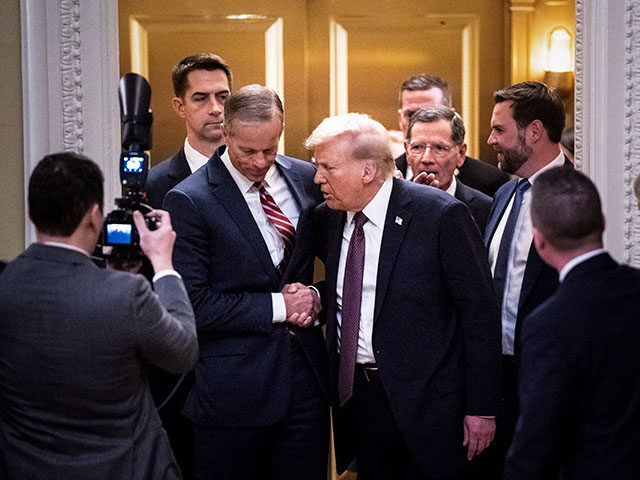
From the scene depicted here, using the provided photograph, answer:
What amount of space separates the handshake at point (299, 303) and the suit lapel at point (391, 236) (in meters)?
0.23

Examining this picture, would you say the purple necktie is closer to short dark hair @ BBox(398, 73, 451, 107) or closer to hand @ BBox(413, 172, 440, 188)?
hand @ BBox(413, 172, 440, 188)

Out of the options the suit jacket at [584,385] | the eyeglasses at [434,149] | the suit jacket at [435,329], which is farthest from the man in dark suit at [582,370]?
the eyeglasses at [434,149]

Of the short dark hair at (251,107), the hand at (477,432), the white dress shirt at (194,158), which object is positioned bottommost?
the hand at (477,432)

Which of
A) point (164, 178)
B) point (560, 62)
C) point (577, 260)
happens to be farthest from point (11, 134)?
point (560, 62)

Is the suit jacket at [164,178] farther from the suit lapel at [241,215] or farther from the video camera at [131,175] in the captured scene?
the video camera at [131,175]

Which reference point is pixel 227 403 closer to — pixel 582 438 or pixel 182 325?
pixel 182 325

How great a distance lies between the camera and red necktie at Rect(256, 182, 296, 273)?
301cm

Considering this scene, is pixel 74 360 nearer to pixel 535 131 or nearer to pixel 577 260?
pixel 577 260

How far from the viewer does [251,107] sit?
9.53ft

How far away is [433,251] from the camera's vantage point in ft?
9.30

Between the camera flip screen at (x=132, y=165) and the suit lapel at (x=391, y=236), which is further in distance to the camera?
the suit lapel at (x=391, y=236)

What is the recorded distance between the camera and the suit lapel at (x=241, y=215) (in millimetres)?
2914

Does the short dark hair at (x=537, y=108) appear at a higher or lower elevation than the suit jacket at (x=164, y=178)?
higher

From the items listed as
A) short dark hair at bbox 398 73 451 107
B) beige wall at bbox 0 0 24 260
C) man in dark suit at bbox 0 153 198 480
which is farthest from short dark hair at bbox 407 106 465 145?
man in dark suit at bbox 0 153 198 480
